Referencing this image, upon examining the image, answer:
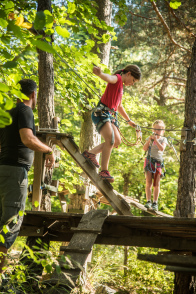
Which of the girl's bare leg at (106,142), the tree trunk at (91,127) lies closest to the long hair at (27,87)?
the girl's bare leg at (106,142)

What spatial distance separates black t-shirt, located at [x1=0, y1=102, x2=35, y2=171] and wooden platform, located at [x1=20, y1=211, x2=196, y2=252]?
127 centimetres

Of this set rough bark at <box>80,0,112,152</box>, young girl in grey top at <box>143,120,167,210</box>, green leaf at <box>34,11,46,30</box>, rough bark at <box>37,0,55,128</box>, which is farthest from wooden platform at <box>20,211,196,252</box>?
rough bark at <box>80,0,112,152</box>

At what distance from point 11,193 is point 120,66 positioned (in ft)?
53.5

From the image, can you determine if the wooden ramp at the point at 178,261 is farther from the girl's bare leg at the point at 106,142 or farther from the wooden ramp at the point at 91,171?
the girl's bare leg at the point at 106,142

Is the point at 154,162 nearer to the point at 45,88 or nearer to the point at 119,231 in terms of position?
the point at 119,231

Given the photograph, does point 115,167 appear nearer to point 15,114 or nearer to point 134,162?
point 134,162

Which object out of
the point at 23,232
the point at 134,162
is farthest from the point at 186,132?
the point at 134,162

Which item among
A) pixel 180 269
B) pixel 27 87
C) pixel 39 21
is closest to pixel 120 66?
pixel 27 87

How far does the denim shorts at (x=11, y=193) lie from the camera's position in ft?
10.8

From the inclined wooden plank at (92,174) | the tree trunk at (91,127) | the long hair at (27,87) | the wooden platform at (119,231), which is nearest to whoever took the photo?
the long hair at (27,87)

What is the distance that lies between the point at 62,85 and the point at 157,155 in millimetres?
3155

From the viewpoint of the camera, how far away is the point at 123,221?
4.33 metres

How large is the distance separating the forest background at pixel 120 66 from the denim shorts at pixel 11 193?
642mm

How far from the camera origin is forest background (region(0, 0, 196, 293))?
5906 mm
